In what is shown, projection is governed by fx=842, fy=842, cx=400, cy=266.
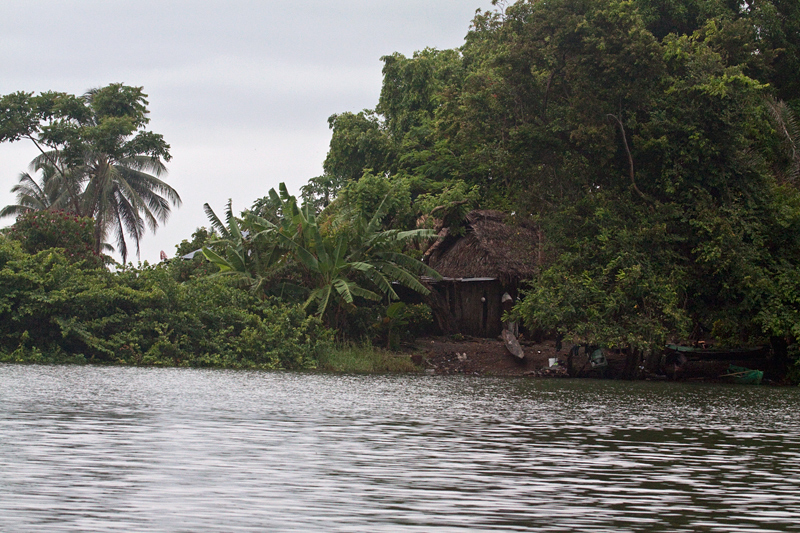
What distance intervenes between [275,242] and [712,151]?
1109 centimetres

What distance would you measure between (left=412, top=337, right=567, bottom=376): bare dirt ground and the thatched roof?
203cm

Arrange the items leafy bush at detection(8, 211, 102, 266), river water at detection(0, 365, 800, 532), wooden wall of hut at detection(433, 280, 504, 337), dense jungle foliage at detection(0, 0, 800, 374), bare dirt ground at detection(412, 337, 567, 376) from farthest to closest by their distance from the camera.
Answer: wooden wall of hut at detection(433, 280, 504, 337), leafy bush at detection(8, 211, 102, 266), bare dirt ground at detection(412, 337, 567, 376), dense jungle foliage at detection(0, 0, 800, 374), river water at detection(0, 365, 800, 532)

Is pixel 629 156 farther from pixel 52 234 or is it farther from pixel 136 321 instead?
pixel 52 234

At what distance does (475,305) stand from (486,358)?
9.14 feet

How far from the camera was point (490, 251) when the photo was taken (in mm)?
24047

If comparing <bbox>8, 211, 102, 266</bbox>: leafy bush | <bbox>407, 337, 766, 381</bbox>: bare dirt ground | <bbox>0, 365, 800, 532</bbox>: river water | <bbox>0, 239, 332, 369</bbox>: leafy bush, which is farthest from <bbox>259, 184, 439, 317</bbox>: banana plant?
<bbox>0, 365, 800, 532</bbox>: river water

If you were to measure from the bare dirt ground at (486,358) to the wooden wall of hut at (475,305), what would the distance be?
1.03 m

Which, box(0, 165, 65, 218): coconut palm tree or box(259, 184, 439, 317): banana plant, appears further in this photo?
box(0, 165, 65, 218): coconut palm tree

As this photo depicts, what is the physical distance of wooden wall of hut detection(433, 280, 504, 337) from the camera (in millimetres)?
25062

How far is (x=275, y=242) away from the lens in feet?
73.4

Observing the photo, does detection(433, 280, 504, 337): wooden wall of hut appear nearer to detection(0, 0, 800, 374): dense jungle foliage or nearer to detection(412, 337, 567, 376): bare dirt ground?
detection(412, 337, 567, 376): bare dirt ground

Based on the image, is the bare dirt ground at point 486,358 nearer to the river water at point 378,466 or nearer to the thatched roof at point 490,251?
the thatched roof at point 490,251

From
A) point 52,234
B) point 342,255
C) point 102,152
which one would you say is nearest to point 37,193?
point 102,152

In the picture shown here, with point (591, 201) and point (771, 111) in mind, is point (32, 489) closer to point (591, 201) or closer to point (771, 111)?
point (591, 201)
